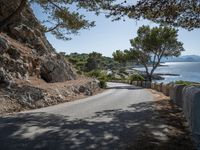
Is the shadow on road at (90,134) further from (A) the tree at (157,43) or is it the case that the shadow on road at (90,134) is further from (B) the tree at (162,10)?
(A) the tree at (157,43)

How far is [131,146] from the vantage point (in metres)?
9.04

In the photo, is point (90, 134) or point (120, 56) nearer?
point (90, 134)

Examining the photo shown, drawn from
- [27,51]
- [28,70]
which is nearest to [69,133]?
[28,70]

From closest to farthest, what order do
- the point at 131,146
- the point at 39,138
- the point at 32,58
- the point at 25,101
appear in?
the point at 131,146
the point at 39,138
the point at 25,101
the point at 32,58

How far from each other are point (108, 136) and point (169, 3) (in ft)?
23.3

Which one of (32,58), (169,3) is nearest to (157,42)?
(32,58)

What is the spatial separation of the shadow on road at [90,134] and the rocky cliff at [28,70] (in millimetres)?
5396

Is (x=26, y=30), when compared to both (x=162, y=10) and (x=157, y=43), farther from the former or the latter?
(x=157, y=43)

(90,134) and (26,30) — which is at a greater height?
(26,30)

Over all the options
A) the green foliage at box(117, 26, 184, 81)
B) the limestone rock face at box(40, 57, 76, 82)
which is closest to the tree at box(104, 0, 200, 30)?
the limestone rock face at box(40, 57, 76, 82)

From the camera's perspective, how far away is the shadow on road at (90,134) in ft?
29.6

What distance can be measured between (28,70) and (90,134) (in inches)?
633

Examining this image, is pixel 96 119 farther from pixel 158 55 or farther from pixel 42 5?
pixel 158 55

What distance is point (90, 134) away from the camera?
10617 millimetres
